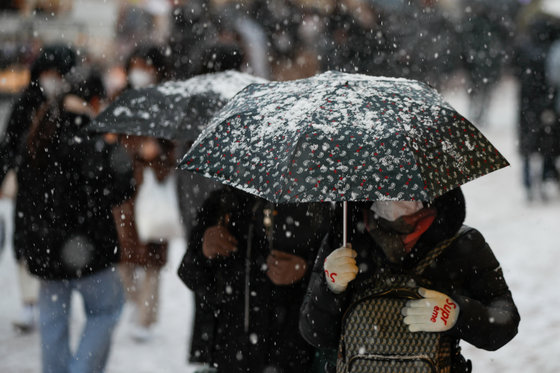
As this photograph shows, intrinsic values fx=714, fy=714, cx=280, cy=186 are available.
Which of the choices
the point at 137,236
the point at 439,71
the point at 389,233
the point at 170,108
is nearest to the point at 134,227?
the point at 137,236

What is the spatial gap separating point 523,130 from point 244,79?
21.4 feet

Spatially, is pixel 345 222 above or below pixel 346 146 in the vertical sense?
below

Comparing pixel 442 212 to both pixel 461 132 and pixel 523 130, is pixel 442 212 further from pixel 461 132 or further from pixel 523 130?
pixel 523 130

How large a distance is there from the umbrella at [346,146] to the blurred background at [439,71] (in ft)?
→ 7.95

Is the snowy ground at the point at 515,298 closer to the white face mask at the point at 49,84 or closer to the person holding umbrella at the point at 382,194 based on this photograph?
the white face mask at the point at 49,84

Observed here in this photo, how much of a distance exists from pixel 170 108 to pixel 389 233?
5.64ft

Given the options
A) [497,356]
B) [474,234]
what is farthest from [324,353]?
[497,356]

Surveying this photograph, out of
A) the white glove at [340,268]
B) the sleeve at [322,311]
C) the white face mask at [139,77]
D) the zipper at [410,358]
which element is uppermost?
the white face mask at [139,77]

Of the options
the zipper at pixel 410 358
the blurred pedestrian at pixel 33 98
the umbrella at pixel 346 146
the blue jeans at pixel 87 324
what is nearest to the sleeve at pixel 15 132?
the blurred pedestrian at pixel 33 98

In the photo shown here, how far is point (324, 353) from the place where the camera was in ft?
9.97

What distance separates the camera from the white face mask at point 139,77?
6031 mm

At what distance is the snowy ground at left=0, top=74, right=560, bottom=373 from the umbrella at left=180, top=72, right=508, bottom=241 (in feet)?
9.70

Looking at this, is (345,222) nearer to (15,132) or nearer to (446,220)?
(446,220)

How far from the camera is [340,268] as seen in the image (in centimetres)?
251
